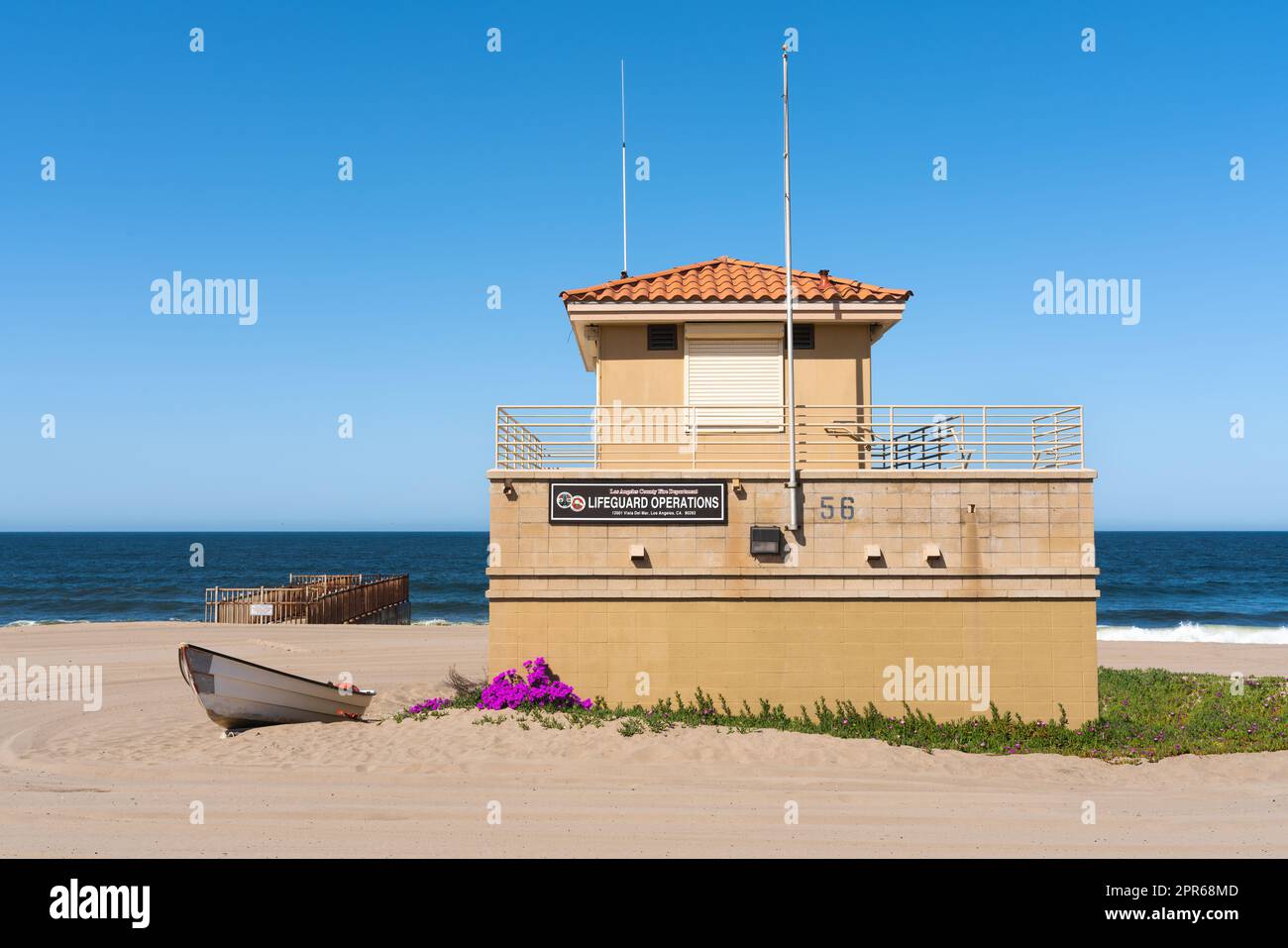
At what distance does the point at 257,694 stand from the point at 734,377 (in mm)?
11332

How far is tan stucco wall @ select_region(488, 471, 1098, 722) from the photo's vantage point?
52.6ft

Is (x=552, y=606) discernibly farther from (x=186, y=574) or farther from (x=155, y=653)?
(x=186, y=574)

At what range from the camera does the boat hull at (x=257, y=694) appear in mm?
15492

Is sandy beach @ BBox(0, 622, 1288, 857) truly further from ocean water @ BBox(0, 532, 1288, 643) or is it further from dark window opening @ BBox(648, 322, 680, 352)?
ocean water @ BBox(0, 532, 1288, 643)

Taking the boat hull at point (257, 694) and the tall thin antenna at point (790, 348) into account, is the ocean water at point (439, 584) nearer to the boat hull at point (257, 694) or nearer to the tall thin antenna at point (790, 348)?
the tall thin antenna at point (790, 348)

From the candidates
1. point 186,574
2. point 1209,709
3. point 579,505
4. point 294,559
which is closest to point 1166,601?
point 1209,709

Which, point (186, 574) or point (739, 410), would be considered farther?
point (186, 574)

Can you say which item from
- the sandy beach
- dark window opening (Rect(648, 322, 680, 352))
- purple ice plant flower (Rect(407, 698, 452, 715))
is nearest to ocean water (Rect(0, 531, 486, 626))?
purple ice plant flower (Rect(407, 698, 452, 715))

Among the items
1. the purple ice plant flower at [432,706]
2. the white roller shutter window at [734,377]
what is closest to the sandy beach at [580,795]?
the purple ice plant flower at [432,706]

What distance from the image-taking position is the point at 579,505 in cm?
1633

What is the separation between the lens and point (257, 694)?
1627cm

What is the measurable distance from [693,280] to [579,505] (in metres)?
6.80

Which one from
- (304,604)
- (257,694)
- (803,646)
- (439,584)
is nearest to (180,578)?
(439,584)

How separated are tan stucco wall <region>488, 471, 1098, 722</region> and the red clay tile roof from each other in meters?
4.26
